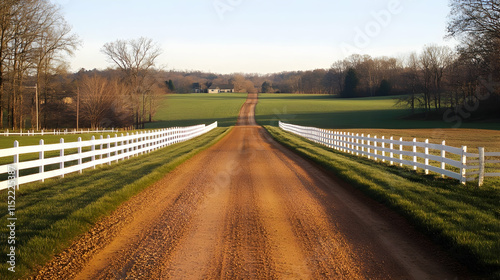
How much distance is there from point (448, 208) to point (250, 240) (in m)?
4.43

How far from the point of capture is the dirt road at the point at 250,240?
4.99 m

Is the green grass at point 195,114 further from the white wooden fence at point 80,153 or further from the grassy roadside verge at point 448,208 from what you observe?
the grassy roadside verge at point 448,208

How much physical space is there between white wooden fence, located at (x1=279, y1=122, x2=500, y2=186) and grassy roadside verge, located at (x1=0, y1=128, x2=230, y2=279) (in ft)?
28.5

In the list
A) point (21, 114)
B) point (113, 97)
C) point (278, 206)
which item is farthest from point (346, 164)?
point (113, 97)

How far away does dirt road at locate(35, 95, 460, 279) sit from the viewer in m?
4.99

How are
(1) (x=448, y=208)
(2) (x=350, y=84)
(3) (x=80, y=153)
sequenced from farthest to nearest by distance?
(2) (x=350, y=84)
(3) (x=80, y=153)
(1) (x=448, y=208)

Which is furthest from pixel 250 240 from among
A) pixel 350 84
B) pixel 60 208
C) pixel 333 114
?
pixel 350 84

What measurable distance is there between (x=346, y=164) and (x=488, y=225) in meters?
8.66

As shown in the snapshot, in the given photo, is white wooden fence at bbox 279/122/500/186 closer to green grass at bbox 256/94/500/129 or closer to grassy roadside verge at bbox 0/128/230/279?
grassy roadside verge at bbox 0/128/230/279

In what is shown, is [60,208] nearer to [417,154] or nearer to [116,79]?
[417,154]

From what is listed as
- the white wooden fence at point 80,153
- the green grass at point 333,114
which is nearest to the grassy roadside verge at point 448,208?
the white wooden fence at point 80,153

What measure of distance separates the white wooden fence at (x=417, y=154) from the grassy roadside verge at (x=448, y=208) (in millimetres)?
441

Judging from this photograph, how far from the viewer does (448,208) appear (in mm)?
8086

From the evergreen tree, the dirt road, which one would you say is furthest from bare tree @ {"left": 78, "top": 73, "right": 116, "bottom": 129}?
the evergreen tree
